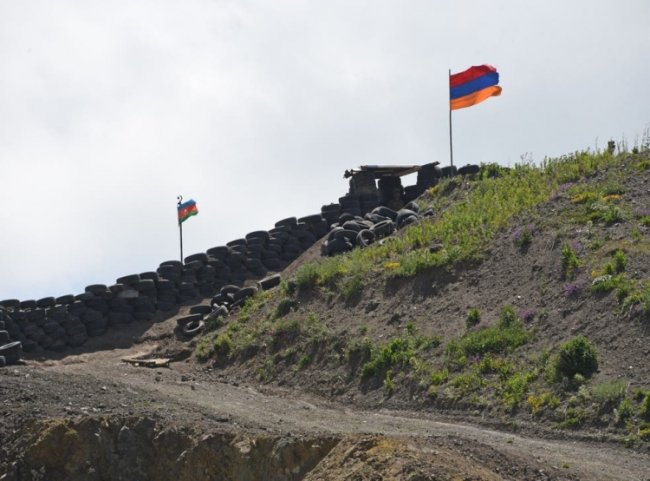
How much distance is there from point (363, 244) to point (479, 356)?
9395 millimetres

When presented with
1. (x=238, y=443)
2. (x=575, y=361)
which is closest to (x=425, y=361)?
(x=575, y=361)

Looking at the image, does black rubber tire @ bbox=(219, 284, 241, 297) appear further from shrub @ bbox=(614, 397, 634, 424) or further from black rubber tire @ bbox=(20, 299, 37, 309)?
shrub @ bbox=(614, 397, 634, 424)

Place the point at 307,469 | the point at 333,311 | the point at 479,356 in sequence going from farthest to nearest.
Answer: the point at 333,311 → the point at 479,356 → the point at 307,469

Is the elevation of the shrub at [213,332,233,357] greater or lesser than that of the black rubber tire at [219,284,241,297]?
lesser

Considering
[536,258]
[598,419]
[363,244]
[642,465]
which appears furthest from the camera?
[363,244]

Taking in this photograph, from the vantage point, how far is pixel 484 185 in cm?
3475

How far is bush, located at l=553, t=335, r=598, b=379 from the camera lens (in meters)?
22.4

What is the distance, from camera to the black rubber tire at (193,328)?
3194cm

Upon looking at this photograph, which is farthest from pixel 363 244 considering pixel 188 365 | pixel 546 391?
pixel 546 391

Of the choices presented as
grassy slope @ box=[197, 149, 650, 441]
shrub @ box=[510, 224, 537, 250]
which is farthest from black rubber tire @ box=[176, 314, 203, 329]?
shrub @ box=[510, 224, 537, 250]

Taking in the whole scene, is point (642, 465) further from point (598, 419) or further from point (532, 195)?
point (532, 195)

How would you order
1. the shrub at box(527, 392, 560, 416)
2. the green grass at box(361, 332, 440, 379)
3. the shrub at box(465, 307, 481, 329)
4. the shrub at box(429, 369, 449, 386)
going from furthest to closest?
1. the shrub at box(465, 307, 481, 329)
2. the green grass at box(361, 332, 440, 379)
3. the shrub at box(429, 369, 449, 386)
4. the shrub at box(527, 392, 560, 416)

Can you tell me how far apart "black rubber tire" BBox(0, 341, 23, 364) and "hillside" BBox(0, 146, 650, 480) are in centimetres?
131

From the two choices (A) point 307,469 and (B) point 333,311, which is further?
(B) point 333,311
